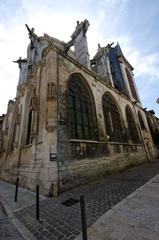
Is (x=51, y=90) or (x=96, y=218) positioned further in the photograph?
(x=51, y=90)

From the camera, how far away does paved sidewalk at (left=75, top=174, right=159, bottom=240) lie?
210 centimetres

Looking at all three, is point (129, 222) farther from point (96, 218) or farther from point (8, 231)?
point (8, 231)

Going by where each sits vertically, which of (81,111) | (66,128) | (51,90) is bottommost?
(66,128)

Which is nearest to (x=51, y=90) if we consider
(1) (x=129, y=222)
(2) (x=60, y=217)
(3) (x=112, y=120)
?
(2) (x=60, y=217)

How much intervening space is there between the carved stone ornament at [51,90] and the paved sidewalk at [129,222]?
Answer: 17.1 ft

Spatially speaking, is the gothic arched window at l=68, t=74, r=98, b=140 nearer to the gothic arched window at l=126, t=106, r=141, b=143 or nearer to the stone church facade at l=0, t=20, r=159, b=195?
the stone church facade at l=0, t=20, r=159, b=195

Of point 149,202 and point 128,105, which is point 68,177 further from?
point 128,105

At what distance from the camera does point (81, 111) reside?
320 inches

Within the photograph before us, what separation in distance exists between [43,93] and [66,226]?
6165mm

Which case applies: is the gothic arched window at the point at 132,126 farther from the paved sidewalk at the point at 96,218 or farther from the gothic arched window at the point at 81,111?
the paved sidewalk at the point at 96,218

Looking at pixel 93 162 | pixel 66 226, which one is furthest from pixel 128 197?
pixel 93 162

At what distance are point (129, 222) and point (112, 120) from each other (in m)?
9.10

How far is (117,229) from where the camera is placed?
7.51ft

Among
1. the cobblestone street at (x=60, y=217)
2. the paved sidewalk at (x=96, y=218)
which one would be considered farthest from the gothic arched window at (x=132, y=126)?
the cobblestone street at (x=60, y=217)
